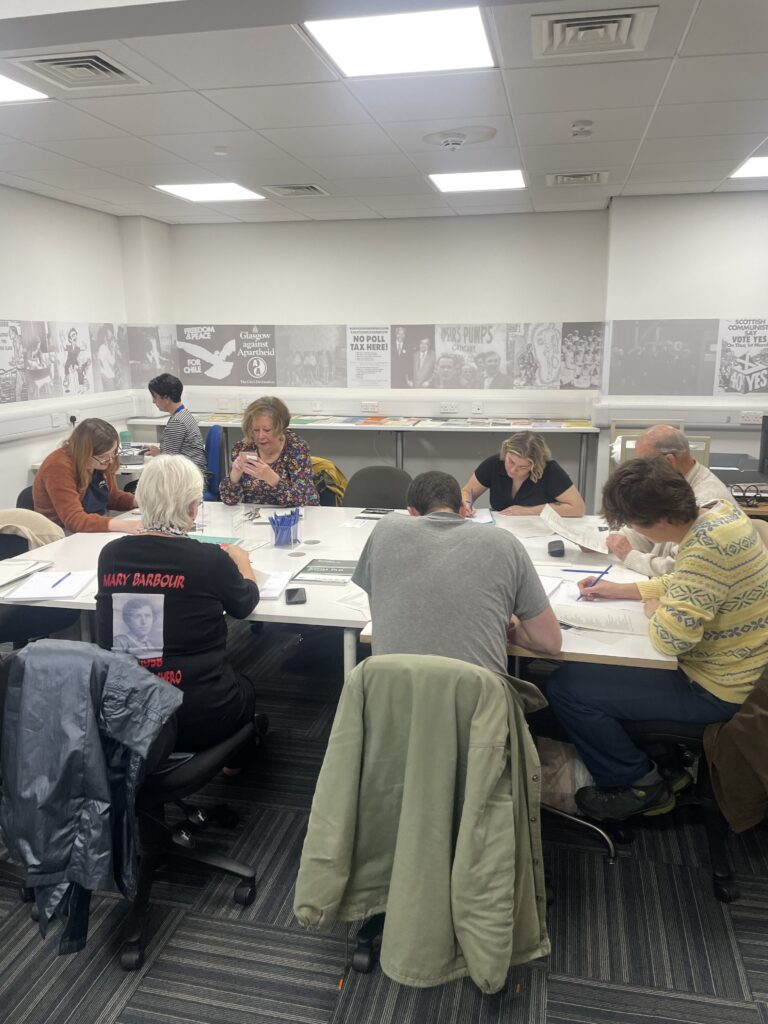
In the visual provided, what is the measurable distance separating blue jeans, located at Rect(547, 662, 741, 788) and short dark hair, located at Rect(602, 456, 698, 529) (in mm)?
489

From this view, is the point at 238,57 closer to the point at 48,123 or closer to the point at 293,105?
the point at 293,105

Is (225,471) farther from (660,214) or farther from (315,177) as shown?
(660,214)

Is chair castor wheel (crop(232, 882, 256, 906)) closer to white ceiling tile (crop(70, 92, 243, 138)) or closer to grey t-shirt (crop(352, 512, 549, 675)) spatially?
grey t-shirt (crop(352, 512, 549, 675))

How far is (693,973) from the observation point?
1803mm

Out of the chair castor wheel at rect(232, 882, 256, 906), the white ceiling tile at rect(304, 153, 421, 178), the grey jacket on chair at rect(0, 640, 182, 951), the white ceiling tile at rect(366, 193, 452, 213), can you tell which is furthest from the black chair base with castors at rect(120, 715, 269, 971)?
the white ceiling tile at rect(366, 193, 452, 213)

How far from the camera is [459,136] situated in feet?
12.1

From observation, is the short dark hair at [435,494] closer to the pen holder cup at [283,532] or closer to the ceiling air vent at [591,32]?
the pen holder cup at [283,532]

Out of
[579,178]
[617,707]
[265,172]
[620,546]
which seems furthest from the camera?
[579,178]

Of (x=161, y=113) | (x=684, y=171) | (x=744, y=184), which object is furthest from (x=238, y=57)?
(x=744, y=184)

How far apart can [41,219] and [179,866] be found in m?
4.82

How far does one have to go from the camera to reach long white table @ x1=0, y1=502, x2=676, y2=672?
2.05 metres

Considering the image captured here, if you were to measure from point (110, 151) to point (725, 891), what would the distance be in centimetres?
437

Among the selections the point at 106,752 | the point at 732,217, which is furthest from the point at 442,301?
the point at 106,752

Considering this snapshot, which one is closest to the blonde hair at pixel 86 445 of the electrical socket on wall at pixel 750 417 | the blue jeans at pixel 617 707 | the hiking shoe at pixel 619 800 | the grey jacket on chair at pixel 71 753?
the grey jacket on chair at pixel 71 753
